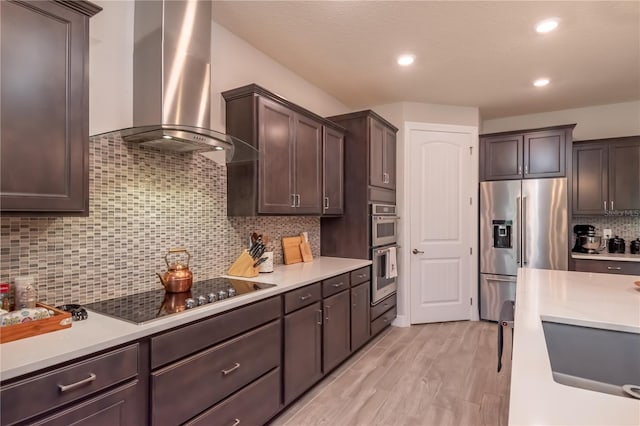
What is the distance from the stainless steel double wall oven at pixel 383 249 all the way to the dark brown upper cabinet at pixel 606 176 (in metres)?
2.36

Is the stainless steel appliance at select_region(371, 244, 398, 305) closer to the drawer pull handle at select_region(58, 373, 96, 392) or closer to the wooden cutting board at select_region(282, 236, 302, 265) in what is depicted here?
the wooden cutting board at select_region(282, 236, 302, 265)

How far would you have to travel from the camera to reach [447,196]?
13.8ft

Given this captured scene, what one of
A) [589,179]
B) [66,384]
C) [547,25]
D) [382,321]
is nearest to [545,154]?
[589,179]

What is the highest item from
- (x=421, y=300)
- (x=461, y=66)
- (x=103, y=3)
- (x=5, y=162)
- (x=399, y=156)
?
(x=461, y=66)

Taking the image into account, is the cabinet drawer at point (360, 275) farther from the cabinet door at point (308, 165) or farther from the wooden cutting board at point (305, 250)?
the cabinet door at point (308, 165)

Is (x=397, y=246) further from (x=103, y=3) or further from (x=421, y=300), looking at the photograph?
(x=103, y=3)

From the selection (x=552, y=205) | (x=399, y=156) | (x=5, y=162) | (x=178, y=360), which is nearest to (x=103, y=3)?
(x=5, y=162)

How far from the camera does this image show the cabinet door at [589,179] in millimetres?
4039

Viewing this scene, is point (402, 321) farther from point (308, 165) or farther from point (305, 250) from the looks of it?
point (308, 165)

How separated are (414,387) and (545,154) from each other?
318 cm

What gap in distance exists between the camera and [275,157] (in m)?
2.55

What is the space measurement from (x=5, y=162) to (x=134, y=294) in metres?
0.97

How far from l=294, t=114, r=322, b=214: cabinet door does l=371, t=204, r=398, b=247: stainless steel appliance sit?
697 millimetres

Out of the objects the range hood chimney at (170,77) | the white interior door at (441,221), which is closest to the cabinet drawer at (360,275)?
the white interior door at (441,221)
